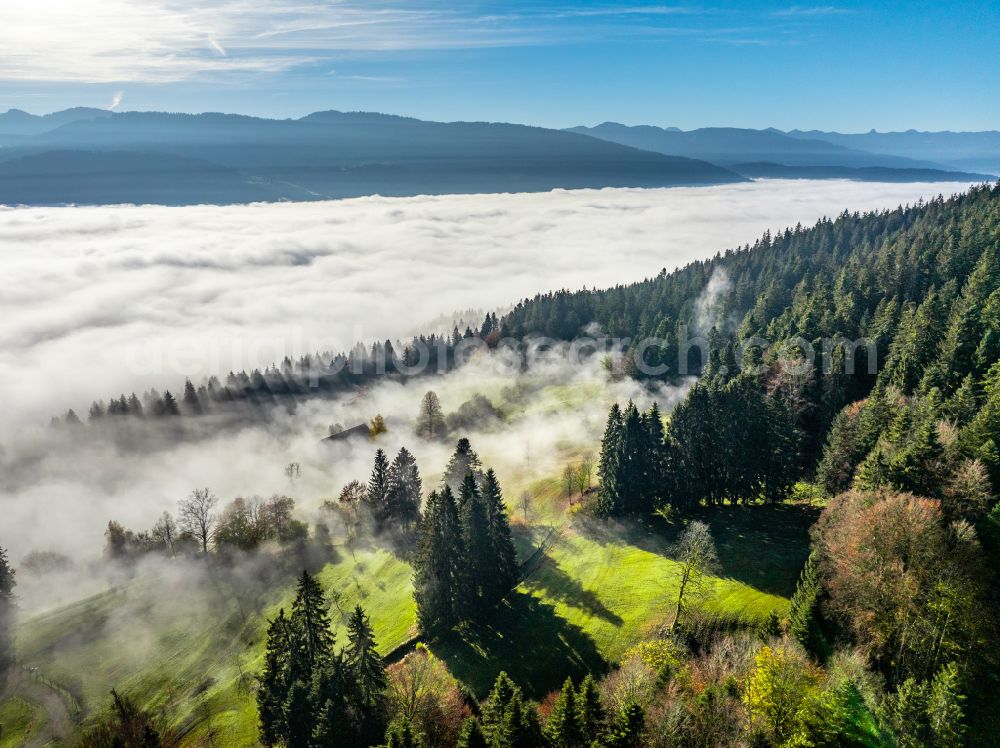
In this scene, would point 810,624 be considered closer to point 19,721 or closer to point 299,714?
point 299,714

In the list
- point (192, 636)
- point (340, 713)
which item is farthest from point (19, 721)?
point (340, 713)

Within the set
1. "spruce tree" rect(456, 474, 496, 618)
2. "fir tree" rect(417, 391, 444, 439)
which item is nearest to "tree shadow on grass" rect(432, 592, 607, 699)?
"spruce tree" rect(456, 474, 496, 618)

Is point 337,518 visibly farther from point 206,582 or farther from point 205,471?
point 205,471

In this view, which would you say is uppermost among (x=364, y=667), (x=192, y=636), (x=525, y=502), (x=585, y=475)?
(x=364, y=667)

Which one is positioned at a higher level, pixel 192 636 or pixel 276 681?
pixel 276 681

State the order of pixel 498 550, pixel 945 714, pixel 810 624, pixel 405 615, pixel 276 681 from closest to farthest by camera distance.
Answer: pixel 945 714 < pixel 810 624 < pixel 276 681 < pixel 498 550 < pixel 405 615

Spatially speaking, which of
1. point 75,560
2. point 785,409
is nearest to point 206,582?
point 75,560

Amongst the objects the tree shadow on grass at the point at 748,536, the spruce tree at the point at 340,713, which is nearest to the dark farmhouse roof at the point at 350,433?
the tree shadow on grass at the point at 748,536

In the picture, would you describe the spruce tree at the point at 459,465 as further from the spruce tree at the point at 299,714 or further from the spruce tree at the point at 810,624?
the spruce tree at the point at 810,624
